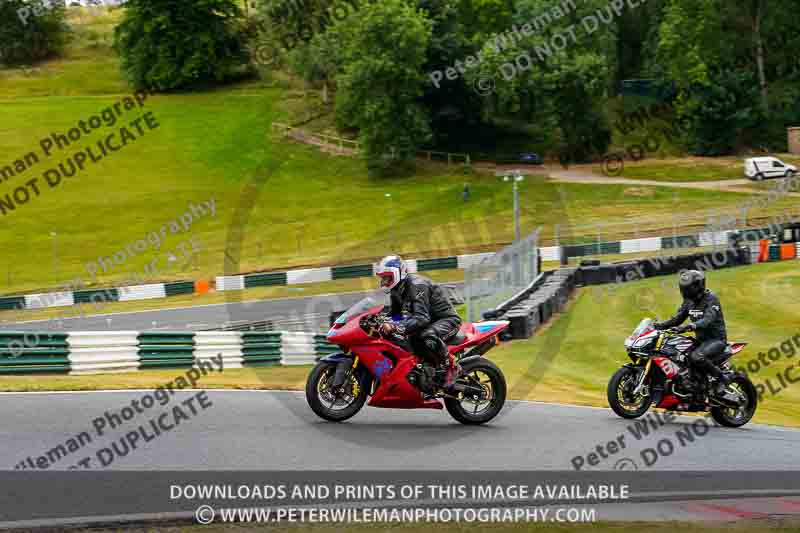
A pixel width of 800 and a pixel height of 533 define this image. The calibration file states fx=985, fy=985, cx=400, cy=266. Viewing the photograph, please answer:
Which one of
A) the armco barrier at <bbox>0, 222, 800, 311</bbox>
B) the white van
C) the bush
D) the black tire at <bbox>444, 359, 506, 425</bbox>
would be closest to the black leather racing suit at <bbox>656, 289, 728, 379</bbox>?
the black tire at <bbox>444, 359, 506, 425</bbox>

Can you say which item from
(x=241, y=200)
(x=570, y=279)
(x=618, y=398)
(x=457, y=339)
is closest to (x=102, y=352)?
(x=457, y=339)

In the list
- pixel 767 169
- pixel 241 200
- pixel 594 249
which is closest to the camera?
pixel 594 249

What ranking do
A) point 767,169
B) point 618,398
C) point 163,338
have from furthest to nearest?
point 767,169 → point 163,338 → point 618,398

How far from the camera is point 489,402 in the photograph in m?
11.6

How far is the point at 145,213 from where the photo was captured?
192 feet

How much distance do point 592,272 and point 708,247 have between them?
25.4 feet

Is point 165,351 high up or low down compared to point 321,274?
up

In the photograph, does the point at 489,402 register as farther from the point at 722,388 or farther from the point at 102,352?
the point at 102,352

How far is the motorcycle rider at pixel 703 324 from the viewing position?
41.7ft

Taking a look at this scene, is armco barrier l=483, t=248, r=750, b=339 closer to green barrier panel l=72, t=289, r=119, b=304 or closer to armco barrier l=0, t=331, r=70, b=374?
armco barrier l=0, t=331, r=70, b=374

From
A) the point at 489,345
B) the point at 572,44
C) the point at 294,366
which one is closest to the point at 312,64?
the point at 572,44

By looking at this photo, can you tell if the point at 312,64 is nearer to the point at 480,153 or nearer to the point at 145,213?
the point at 480,153

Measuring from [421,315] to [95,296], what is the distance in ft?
102

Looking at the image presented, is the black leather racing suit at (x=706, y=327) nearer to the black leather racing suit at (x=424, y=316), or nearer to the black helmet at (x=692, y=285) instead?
the black helmet at (x=692, y=285)
